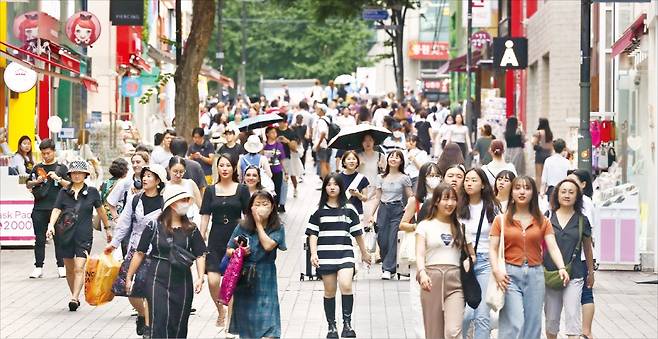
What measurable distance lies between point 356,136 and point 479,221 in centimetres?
896

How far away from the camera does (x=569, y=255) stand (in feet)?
41.3

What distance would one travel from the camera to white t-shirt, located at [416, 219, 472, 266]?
11.6 metres

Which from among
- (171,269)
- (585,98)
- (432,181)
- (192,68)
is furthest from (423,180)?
(192,68)

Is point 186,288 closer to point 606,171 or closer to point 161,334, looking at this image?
point 161,334

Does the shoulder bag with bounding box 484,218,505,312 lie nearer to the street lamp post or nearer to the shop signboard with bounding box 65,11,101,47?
the street lamp post

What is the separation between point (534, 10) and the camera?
41531 millimetres

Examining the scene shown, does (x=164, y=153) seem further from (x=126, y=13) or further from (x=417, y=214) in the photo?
(x=126, y=13)

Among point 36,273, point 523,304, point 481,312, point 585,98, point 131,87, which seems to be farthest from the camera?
point 131,87

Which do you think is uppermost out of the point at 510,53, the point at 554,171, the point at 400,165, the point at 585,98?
the point at 510,53

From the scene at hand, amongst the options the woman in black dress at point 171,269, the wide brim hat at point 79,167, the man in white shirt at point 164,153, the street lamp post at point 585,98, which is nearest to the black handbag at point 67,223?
the wide brim hat at point 79,167

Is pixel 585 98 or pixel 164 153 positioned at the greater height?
pixel 585 98

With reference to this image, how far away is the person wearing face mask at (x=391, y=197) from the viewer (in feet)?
60.7

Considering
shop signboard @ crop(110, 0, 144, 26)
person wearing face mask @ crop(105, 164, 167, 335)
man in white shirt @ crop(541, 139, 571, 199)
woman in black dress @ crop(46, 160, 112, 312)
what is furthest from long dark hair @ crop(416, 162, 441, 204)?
shop signboard @ crop(110, 0, 144, 26)

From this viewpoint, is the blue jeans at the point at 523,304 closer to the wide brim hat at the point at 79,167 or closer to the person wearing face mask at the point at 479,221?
the person wearing face mask at the point at 479,221
